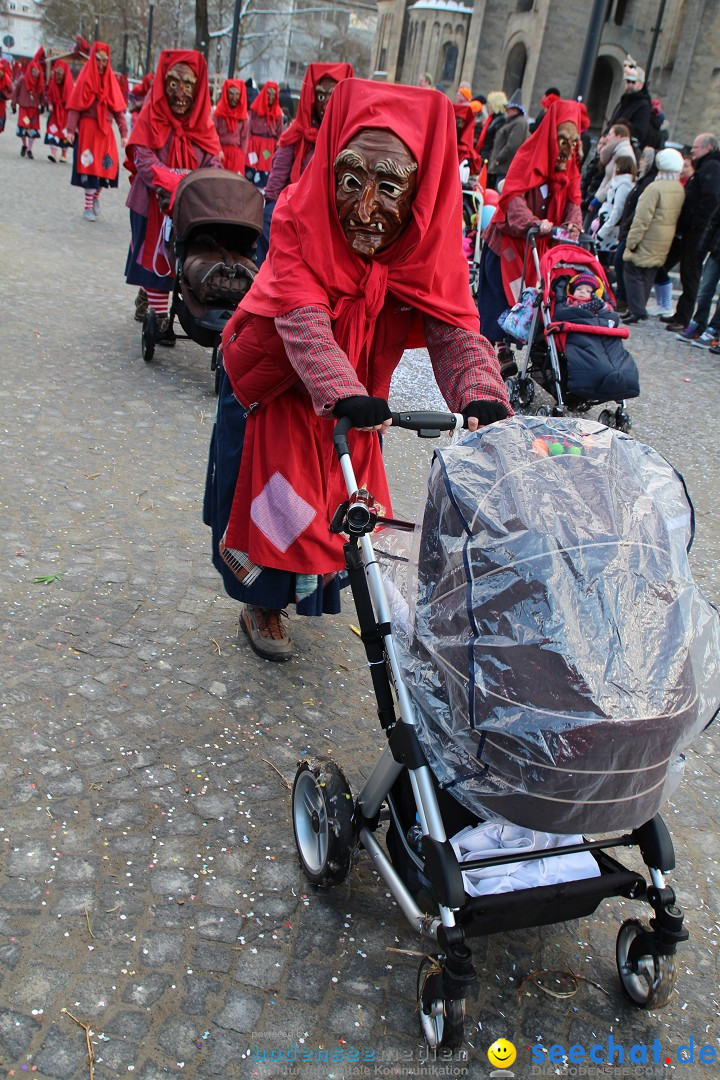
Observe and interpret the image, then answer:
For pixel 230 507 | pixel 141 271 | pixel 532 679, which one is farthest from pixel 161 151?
pixel 532 679

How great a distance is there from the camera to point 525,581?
202 centimetres

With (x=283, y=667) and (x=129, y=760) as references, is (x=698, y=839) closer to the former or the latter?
(x=283, y=667)

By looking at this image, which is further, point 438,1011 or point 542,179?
point 542,179

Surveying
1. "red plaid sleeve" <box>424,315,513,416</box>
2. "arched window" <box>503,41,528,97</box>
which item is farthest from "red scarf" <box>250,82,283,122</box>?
"arched window" <box>503,41,528,97</box>

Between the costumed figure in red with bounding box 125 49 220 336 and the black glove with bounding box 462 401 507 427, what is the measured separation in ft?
17.2

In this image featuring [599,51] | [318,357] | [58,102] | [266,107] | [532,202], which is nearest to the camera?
[318,357]

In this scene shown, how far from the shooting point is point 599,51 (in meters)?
48.5

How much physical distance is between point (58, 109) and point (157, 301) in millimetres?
15625

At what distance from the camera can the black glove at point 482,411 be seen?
285 cm

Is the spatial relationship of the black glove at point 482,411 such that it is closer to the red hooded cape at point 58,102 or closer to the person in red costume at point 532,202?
the person in red costume at point 532,202

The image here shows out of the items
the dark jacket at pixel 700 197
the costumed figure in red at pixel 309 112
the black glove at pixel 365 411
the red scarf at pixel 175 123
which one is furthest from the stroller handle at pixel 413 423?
the dark jacket at pixel 700 197

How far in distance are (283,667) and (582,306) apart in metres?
4.39

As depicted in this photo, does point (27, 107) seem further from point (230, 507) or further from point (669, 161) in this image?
point (230, 507)

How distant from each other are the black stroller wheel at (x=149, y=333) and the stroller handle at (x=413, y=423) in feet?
16.5
